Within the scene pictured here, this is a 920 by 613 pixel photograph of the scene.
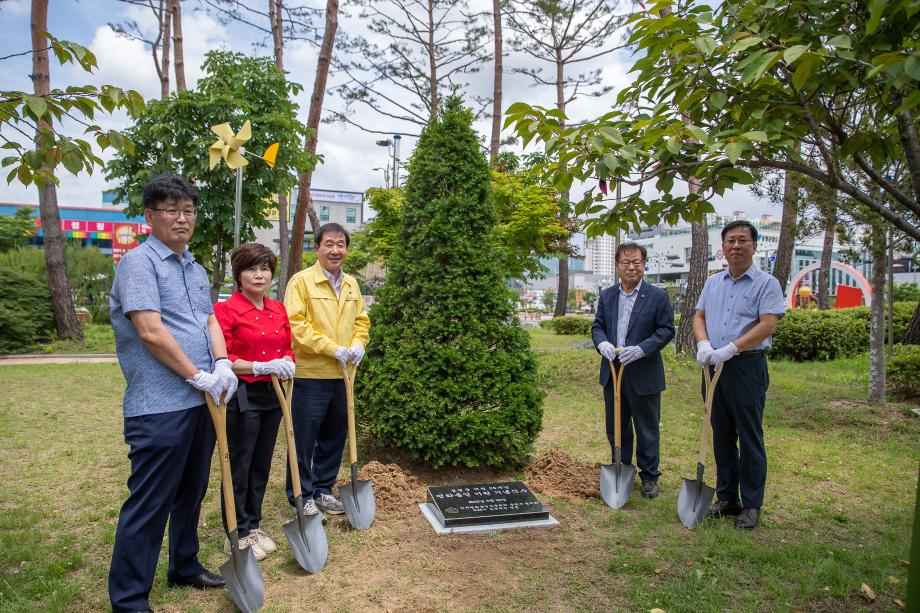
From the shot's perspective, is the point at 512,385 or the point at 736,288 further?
the point at 512,385

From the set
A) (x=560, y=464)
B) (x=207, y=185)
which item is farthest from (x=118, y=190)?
(x=560, y=464)

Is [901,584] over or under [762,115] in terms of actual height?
under

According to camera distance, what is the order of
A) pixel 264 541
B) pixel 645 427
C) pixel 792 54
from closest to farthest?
pixel 792 54, pixel 264 541, pixel 645 427

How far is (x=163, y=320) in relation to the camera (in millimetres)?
2758

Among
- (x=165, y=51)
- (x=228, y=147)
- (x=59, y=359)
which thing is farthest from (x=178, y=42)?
(x=228, y=147)

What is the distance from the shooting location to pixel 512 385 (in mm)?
4809

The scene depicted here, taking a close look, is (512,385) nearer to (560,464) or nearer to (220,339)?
(560,464)

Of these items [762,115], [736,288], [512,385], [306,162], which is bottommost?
[512,385]

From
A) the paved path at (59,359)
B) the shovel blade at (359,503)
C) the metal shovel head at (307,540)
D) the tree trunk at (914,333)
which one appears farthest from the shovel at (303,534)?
the tree trunk at (914,333)

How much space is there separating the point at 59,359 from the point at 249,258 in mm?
11096

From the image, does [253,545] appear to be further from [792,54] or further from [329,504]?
[792,54]

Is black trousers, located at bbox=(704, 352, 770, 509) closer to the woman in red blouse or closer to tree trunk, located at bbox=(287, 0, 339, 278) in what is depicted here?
the woman in red blouse

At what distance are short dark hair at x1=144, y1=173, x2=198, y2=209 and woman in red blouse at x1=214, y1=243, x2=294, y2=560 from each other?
1.90 feet

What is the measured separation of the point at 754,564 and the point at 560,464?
1.80 m
